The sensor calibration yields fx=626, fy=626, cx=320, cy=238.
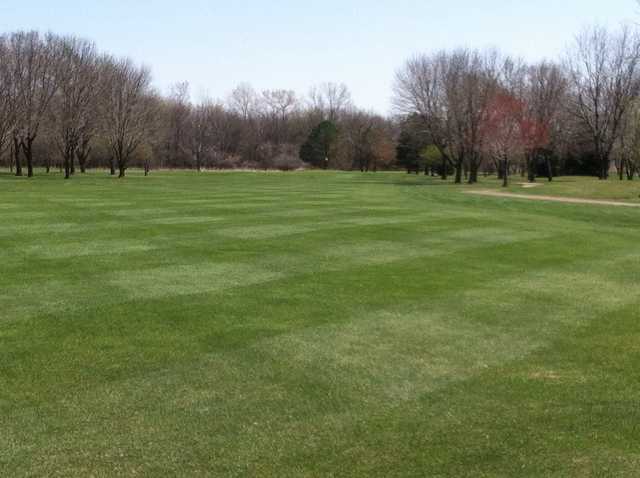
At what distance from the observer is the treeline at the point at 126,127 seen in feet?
199

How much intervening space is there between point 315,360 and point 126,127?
215ft

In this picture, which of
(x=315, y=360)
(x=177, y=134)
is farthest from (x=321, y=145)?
(x=315, y=360)

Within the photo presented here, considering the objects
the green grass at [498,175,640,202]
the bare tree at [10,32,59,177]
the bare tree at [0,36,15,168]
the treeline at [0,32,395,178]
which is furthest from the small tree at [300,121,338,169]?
the green grass at [498,175,640,202]

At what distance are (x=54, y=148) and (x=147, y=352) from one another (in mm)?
75880

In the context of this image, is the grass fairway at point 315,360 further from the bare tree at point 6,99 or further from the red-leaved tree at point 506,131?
the bare tree at point 6,99

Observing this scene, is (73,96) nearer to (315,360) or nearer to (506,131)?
(506,131)

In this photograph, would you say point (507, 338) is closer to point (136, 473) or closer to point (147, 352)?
point (147, 352)

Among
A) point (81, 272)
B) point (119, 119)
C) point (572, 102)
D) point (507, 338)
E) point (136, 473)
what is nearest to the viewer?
point (136, 473)

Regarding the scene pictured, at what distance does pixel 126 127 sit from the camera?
6819 centimetres

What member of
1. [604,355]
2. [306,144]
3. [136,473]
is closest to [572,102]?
[306,144]

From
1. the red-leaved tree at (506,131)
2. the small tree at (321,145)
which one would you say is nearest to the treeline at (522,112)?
the red-leaved tree at (506,131)

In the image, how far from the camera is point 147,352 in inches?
300

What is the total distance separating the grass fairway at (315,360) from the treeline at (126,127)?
50968 millimetres

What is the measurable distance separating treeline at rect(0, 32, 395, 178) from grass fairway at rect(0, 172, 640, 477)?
51.0 m
